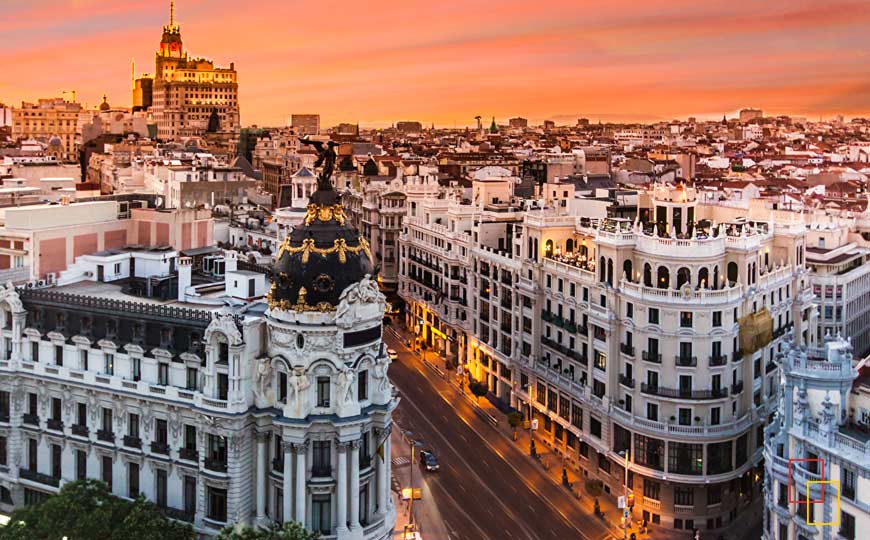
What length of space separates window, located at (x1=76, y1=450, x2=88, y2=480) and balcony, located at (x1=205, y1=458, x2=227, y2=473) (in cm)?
1202

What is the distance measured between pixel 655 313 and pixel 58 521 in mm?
54218

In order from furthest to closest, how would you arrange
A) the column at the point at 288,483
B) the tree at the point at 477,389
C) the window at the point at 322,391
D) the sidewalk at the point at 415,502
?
1. the tree at the point at 477,389
2. the sidewalk at the point at 415,502
3. the window at the point at 322,391
4. the column at the point at 288,483

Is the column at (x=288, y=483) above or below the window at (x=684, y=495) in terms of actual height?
above

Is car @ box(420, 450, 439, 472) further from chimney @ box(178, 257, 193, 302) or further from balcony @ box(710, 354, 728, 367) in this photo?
chimney @ box(178, 257, 193, 302)

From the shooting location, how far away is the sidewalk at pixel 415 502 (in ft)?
291

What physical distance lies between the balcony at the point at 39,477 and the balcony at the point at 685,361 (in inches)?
2119

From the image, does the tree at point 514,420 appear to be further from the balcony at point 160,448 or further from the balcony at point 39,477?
the balcony at point 39,477

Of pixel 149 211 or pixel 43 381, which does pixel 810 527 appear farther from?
pixel 149 211

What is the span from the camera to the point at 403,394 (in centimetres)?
12569

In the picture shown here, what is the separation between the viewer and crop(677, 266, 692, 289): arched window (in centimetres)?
9178

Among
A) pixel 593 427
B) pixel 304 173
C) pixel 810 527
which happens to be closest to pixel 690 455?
pixel 593 427

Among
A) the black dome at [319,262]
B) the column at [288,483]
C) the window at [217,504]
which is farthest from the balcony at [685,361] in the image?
the window at [217,504]

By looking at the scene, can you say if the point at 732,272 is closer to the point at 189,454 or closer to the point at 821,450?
the point at 821,450

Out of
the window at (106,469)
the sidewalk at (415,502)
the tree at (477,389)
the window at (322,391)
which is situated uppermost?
the window at (322,391)
